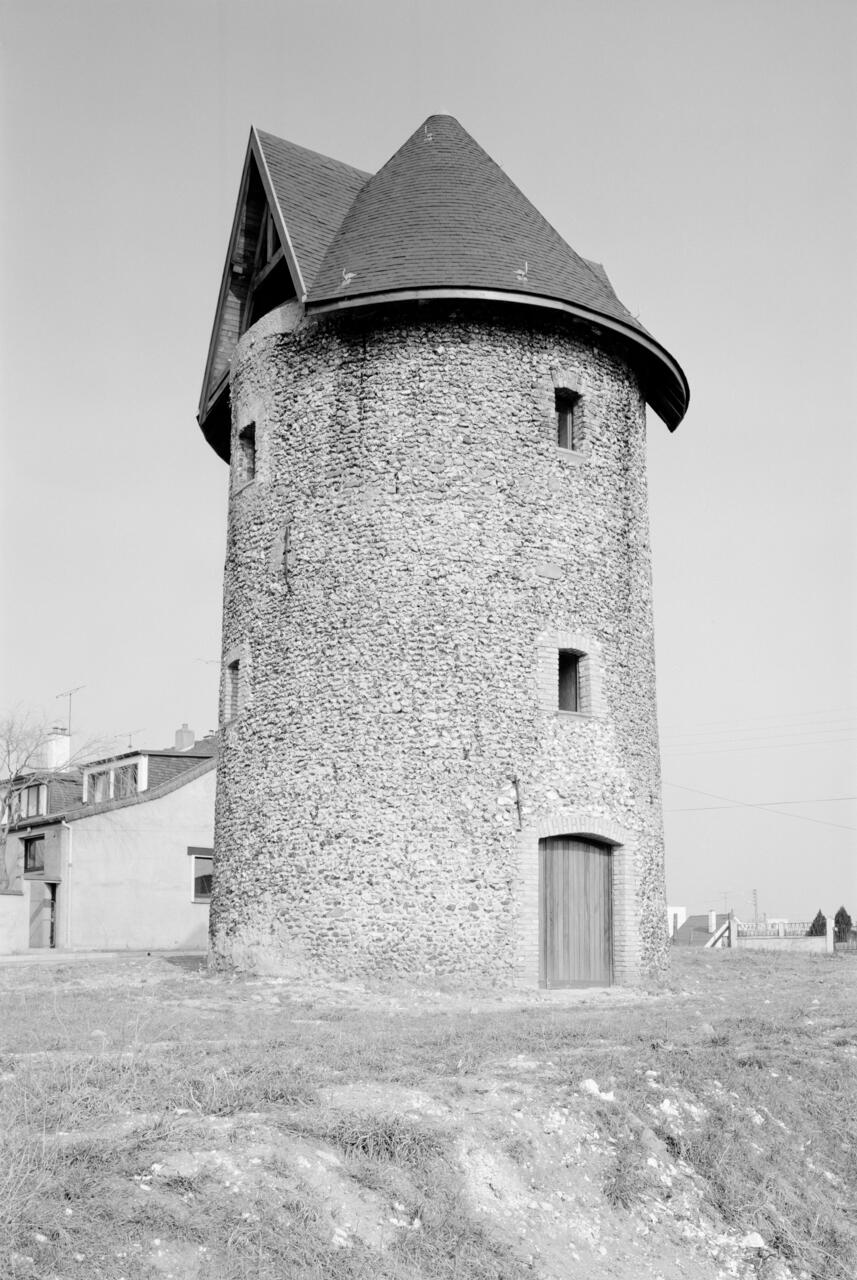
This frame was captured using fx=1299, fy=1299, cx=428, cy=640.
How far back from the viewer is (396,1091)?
30.2 ft

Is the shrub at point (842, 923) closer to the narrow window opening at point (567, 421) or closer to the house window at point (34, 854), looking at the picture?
the house window at point (34, 854)

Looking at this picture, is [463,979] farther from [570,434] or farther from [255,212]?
[255,212]

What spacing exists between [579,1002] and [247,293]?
14260 millimetres

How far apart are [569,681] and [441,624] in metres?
2.34

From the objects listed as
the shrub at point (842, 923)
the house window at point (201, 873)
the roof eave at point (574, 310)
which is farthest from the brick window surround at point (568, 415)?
the shrub at point (842, 923)

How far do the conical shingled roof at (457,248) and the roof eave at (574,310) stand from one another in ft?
0.06

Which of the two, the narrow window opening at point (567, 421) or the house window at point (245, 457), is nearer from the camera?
the narrow window opening at point (567, 421)

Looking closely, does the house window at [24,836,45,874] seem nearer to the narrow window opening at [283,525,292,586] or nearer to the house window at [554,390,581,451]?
the narrow window opening at [283,525,292,586]

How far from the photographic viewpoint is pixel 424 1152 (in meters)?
8.21

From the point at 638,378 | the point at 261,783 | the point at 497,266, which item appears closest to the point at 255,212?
the point at 497,266

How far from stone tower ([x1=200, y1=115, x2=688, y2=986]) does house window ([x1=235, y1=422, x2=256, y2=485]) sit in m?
0.07

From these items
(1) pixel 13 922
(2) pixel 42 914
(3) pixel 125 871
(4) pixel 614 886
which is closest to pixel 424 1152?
(4) pixel 614 886

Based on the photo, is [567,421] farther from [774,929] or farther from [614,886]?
[774,929]

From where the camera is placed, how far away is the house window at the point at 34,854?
3997 centimetres
